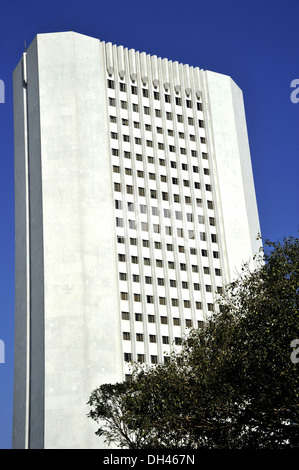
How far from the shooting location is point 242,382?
25.0 m

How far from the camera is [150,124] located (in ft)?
205

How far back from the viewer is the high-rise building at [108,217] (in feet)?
174

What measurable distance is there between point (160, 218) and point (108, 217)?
497cm

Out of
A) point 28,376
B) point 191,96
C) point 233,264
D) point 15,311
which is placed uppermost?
point 191,96

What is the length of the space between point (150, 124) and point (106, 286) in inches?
653

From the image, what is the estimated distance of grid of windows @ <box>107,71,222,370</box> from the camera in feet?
184

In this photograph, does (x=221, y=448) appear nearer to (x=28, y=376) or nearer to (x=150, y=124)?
(x=28, y=376)

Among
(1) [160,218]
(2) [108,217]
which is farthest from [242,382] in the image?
(1) [160,218]

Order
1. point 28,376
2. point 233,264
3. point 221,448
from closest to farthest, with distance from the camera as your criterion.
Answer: point 221,448
point 28,376
point 233,264

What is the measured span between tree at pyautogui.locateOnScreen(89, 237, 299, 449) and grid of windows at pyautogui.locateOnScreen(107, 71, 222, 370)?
25897mm

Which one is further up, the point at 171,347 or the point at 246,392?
the point at 171,347

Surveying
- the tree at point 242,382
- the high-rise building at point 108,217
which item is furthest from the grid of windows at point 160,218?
the tree at point 242,382

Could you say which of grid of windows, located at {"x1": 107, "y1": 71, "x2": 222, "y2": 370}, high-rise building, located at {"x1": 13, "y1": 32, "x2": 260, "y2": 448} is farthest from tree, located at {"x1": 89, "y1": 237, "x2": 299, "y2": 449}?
grid of windows, located at {"x1": 107, "y1": 71, "x2": 222, "y2": 370}

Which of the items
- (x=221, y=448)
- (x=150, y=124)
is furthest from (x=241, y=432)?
(x=150, y=124)
